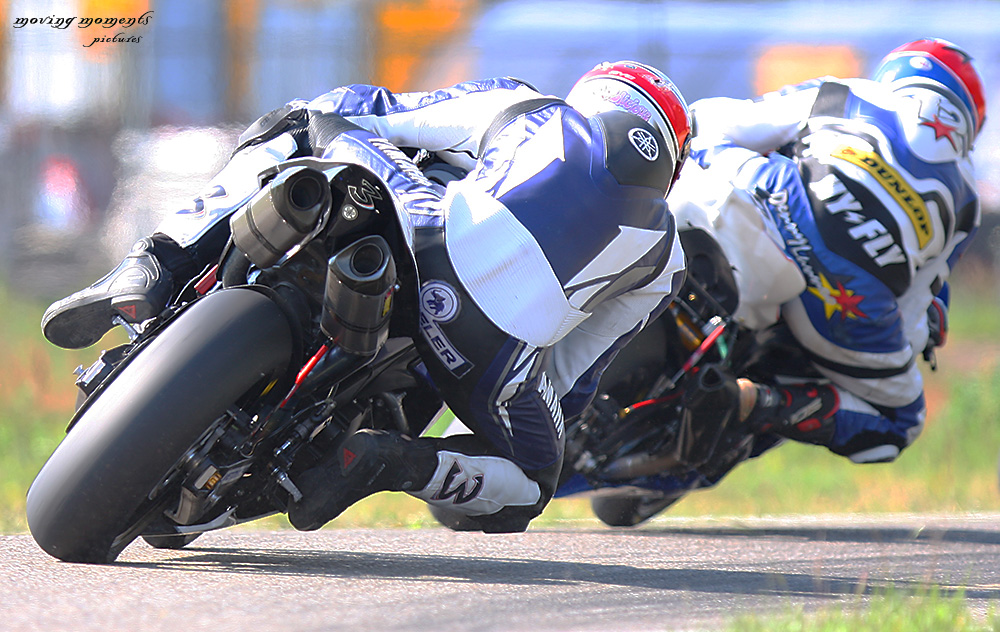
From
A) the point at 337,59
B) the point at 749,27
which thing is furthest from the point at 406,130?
the point at 749,27

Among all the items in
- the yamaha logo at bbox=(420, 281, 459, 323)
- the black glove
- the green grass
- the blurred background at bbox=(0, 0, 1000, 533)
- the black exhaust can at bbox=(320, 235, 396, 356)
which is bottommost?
the blurred background at bbox=(0, 0, 1000, 533)

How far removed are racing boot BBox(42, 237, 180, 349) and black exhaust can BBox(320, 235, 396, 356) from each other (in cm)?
48

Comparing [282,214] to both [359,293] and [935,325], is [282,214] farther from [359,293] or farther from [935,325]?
[935,325]

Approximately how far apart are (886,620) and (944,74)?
3.29m

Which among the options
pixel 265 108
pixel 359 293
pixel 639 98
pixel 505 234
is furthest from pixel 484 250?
pixel 265 108

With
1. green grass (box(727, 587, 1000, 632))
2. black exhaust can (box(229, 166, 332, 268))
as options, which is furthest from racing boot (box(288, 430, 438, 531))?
green grass (box(727, 587, 1000, 632))

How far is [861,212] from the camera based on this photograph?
5.00 metres

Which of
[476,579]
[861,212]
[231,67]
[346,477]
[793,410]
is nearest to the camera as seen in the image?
[346,477]

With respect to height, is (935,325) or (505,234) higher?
(505,234)

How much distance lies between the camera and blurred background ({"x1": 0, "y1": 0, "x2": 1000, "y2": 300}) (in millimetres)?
9359

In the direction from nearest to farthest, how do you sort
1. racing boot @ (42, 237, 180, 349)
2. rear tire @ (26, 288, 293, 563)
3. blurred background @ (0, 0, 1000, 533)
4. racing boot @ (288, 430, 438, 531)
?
rear tire @ (26, 288, 293, 563) < racing boot @ (288, 430, 438, 531) < racing boot @ (42, 237, 180, 349) < blurred background @ (0, 0, 1000, 533)

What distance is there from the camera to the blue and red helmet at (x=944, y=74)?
17.6 feet

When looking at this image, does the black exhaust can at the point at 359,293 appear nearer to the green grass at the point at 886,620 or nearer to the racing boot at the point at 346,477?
the racing boot at the point at 346,477

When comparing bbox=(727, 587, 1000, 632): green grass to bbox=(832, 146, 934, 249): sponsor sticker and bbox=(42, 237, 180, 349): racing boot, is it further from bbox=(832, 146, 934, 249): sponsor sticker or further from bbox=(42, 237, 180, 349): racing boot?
bbox=(832, 146, 934, 249): sponsor sticker
